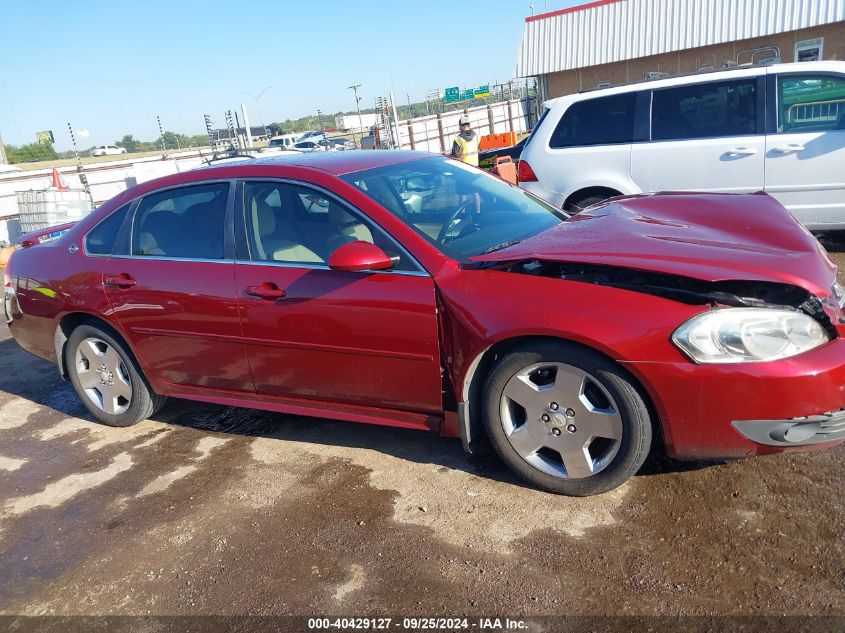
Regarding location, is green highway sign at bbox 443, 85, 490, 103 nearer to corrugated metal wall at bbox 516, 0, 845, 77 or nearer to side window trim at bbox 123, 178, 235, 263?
corrugated metal wall at bbox 516, 0, 845, 77

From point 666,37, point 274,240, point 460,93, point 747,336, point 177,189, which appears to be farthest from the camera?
point 460,93

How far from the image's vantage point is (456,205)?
3678 millimetres

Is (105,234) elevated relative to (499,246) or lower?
elevated

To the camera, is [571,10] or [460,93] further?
[460,93]

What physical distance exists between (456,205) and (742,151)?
3776mm

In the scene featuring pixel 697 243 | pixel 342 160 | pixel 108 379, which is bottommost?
pixel 108 379

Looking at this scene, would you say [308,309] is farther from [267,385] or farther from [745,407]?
[745,407]

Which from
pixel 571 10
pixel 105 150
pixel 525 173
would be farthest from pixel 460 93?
pixel 105 150

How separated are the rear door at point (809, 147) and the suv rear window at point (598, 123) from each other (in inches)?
49.7

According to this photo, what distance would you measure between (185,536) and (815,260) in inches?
123

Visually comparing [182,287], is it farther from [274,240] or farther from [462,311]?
[462,311]

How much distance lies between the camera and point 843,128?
5.82 m

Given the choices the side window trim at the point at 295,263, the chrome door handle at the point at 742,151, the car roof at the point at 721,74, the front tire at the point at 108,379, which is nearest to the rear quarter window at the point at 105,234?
the front tire at the point at 108,379

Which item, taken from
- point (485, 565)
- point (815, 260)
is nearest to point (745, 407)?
point (815, 260)
